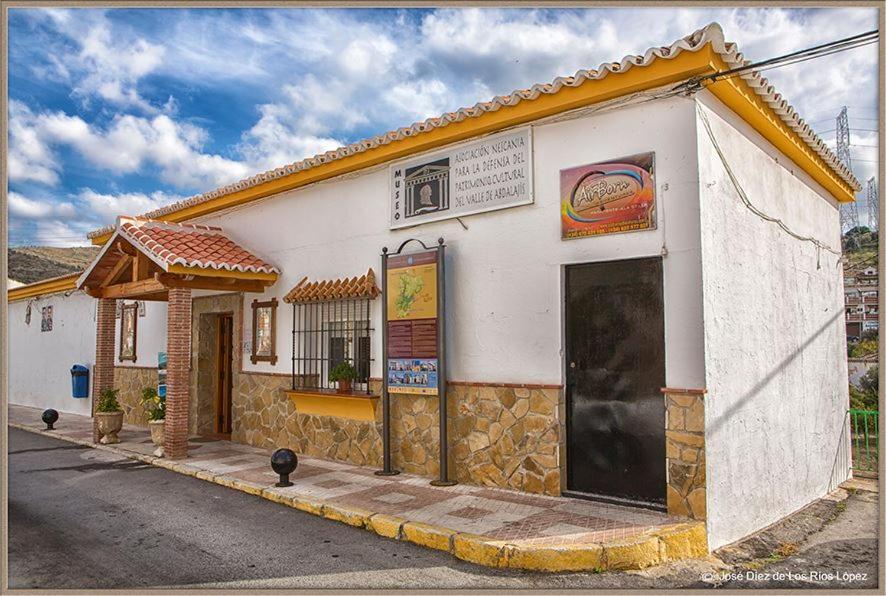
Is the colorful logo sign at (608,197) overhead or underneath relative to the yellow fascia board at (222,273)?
overhead

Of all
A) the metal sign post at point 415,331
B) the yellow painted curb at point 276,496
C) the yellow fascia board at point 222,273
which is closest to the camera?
the yellow painted curb at point 276,496

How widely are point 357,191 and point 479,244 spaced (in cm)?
242

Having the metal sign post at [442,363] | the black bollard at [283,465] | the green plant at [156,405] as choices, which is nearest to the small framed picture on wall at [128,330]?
the green plant at [156,405]

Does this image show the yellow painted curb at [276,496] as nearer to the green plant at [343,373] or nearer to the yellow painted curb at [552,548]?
the yellow painted curb at [552,548]

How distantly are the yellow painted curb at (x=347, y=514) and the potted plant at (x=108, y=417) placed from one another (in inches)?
247

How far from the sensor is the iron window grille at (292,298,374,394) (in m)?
8.62

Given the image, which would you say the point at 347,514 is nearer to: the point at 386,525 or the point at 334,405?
the point at 386,525

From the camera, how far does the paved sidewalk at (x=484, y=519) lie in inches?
192

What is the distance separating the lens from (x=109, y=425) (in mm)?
10742

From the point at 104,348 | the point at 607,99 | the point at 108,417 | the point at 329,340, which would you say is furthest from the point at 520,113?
the point at 104,348

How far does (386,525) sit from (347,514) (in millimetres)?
562

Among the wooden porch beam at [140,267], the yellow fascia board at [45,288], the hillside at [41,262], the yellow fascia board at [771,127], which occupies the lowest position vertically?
the wooden porch beam at [140,267]

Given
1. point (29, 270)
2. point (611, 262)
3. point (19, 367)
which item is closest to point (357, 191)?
point (611, 262)

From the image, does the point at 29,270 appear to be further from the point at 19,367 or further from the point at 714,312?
the point at 714,312
